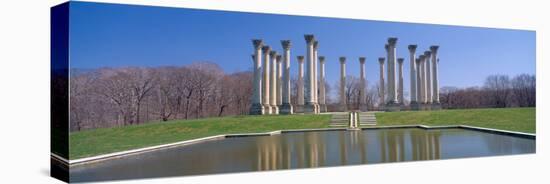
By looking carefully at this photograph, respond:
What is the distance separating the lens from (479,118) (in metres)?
25.3

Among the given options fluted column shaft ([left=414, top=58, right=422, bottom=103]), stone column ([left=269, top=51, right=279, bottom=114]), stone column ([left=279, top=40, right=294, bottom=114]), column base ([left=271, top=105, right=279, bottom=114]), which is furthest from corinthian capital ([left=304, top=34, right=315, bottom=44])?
fluted column shaft ([left=414, top=58, right=422, bottom=103])

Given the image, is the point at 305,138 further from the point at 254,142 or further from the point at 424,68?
the point at 424,68

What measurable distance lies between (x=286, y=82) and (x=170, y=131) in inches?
395

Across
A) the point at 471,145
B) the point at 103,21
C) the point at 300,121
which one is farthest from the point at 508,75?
the point at 103,21

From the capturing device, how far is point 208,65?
1977cm

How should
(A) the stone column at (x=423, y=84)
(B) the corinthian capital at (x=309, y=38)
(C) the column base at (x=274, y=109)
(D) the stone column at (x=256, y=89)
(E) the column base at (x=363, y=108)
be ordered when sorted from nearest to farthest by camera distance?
(D) the stone column at (x=256, y=89)
(B) the corinthian capital at (x=309, y=38)
(E) the column base at (x=363, y=108)
(C) the column base at (x=274, y=109)
(A) the stone column at (x=423, y=84)

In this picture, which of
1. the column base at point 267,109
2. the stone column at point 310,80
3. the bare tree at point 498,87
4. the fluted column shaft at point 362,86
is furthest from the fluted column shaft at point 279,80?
the bare tree at point 498,87

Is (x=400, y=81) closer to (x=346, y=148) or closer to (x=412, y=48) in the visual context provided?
(x=412, y=48)

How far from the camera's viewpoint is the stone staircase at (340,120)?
23.5 m

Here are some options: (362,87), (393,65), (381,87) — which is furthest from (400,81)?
(362,87)

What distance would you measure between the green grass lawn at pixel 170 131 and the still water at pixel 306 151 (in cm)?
37

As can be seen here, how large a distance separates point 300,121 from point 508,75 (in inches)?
361

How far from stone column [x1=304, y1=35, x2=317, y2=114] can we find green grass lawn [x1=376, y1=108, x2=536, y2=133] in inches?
117

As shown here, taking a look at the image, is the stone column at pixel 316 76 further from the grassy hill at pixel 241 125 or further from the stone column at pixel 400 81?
Result: the stone column at pixel 400 81
